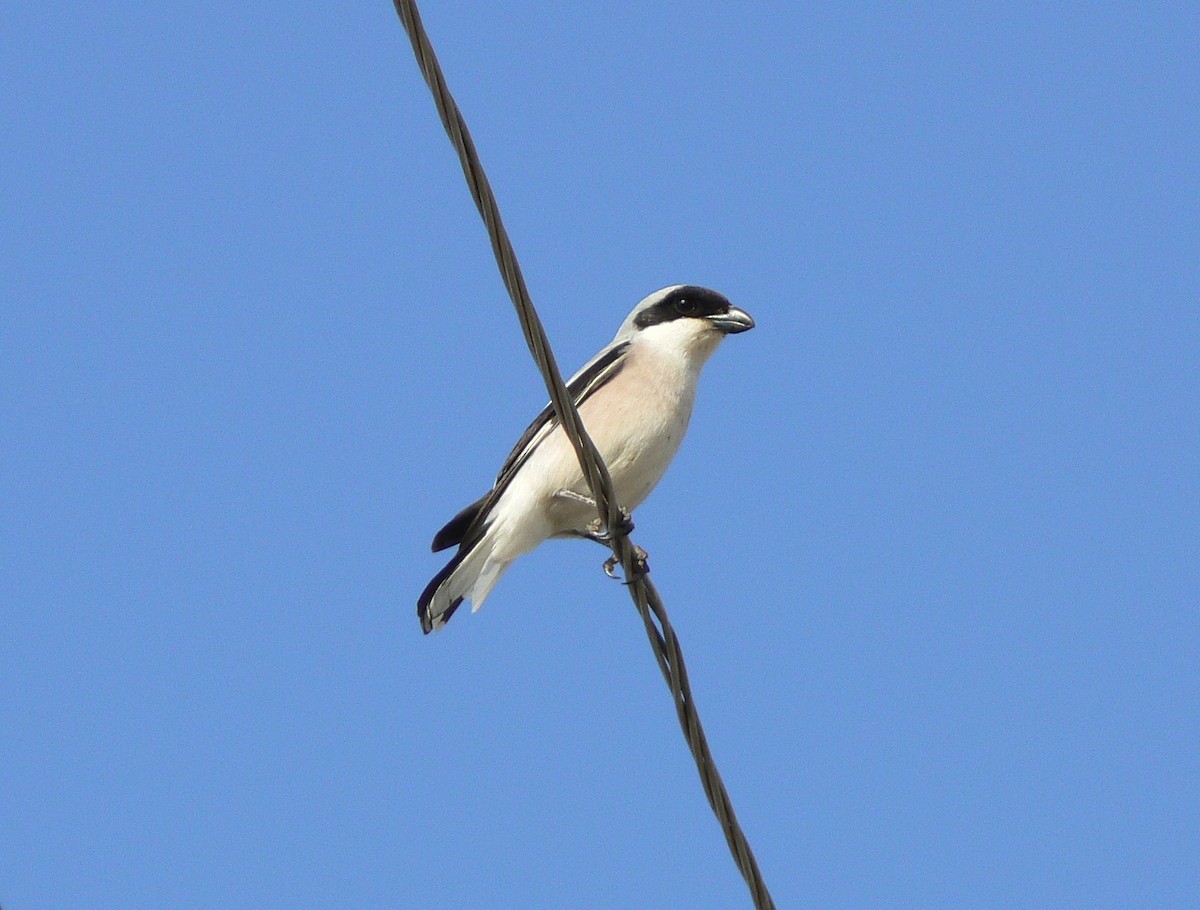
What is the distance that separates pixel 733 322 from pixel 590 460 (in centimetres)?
295

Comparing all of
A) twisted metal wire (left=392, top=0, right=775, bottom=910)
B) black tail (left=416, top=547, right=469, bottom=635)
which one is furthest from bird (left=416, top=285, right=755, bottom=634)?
twisted metal wire (left=392, top=0, right=775, bottom=910)

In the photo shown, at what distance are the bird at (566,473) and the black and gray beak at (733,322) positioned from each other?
1.24 feet

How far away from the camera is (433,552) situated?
6492mm

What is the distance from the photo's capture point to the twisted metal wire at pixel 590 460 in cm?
350

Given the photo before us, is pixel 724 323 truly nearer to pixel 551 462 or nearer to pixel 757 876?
pixel 551 462

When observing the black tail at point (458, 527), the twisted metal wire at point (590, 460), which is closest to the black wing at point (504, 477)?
the black tail at point (458, 527)

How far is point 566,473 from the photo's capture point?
19.7ft

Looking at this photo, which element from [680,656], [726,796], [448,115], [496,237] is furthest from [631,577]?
[448,115]

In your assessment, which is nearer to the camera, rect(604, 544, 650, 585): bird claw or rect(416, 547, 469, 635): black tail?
rect(604, 544, 650, 585): bird claw

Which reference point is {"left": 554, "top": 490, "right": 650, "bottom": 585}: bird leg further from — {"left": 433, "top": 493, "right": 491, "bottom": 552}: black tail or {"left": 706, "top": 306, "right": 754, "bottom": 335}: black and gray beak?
{"left": 706, "top": 306, "right": 754, "bottom": 335}: black and gray beak

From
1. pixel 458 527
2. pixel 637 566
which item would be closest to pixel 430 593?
pixel 458 527

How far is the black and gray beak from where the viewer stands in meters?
7.05

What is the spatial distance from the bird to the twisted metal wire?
139cm

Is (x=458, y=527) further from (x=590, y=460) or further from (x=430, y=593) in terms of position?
(x=590, y=460)
